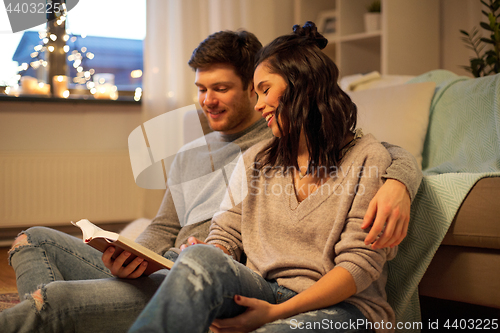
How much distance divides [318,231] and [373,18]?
2051mm

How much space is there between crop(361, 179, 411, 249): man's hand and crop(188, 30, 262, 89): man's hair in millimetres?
636

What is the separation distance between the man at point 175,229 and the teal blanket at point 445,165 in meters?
0.20

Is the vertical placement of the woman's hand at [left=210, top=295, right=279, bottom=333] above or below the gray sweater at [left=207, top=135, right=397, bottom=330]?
below

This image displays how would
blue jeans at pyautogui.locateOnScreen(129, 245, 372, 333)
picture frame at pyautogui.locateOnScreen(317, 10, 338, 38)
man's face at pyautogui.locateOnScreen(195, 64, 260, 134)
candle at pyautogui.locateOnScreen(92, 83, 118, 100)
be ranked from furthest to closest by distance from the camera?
1. picture frame at pyautogui.locateOnScreen(317, 10, 338, 38)
2. candle at pyautogui.locateOnScreen(92, 83, 118, 100)
3. man's face at pyautogui.locateOnScreen(195, 64, 260, 134)
4. blue jeans at pyautogui.locateOnScreen(129, 245, 372, 333)

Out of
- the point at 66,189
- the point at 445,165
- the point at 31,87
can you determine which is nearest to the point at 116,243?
the point at 445,165

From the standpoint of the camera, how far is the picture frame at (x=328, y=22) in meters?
2.92

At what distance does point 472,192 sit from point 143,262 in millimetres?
806

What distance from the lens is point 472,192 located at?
1.08 metres

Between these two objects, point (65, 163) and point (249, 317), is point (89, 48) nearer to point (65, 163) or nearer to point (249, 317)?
point (65, 163)

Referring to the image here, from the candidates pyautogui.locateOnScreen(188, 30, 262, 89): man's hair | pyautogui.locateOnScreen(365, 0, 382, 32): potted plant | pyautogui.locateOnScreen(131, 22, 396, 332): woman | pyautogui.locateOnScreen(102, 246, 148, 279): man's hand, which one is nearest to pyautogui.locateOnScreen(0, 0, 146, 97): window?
pyautogui.locateOnScreen(365, 0, 382, 32): potted plant

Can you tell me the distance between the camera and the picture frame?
292 centimetres

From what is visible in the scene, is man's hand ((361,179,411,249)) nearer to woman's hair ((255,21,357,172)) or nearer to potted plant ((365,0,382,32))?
woman's hair ((255,21,357,172))

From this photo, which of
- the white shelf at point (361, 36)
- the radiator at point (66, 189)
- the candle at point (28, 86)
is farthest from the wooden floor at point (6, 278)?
the white shelf at point (361, 36)

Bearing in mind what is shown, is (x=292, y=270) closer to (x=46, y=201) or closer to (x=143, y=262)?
(x=143, y=262)
